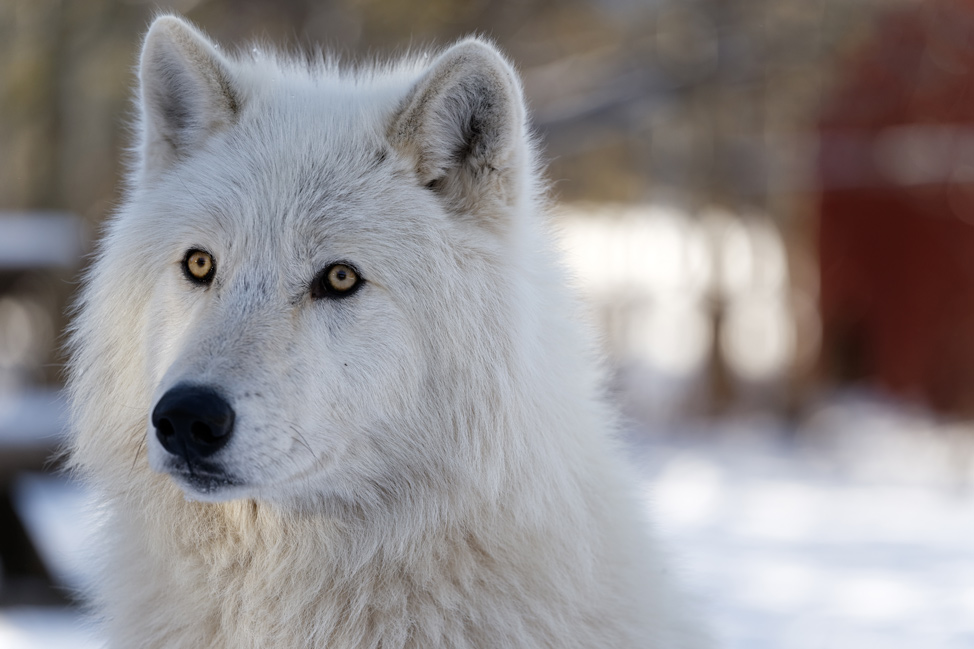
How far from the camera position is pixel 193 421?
2.29 m

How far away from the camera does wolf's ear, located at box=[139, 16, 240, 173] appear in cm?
287

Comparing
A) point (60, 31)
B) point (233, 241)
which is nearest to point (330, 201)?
point (233, 241)

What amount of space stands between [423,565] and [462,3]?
1166cm

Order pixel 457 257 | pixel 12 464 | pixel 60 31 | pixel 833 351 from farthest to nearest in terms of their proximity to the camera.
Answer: pixel 833 351 < pixel 60 31 < pixel 12 464 < pixel 457 257

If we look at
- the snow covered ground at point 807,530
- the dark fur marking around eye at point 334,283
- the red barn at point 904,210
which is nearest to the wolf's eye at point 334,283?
the dark fur marking around eye at point 334,283

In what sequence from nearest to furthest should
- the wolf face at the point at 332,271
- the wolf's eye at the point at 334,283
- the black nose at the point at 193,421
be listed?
1. the black nose at the point at 193,421
2. the wolf face at the point at 332,271
3. the wolf's eye at the point at 334,283

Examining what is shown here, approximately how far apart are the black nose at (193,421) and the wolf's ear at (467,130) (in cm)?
93

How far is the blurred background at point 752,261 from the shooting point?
6.83 metres

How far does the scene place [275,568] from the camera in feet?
8.68

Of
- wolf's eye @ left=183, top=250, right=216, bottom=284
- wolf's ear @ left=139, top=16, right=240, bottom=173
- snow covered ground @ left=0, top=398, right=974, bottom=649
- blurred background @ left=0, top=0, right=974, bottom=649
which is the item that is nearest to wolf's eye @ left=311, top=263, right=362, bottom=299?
wolf's eye @ left=183, top=250, right=216, bottom=284

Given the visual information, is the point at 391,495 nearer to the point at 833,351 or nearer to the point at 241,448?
the point at 241,448

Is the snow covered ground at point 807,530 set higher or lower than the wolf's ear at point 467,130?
lower

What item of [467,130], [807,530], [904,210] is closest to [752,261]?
[904,210]

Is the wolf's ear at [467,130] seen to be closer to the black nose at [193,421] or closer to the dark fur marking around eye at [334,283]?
the dark fur marking around eye at [334,283]
